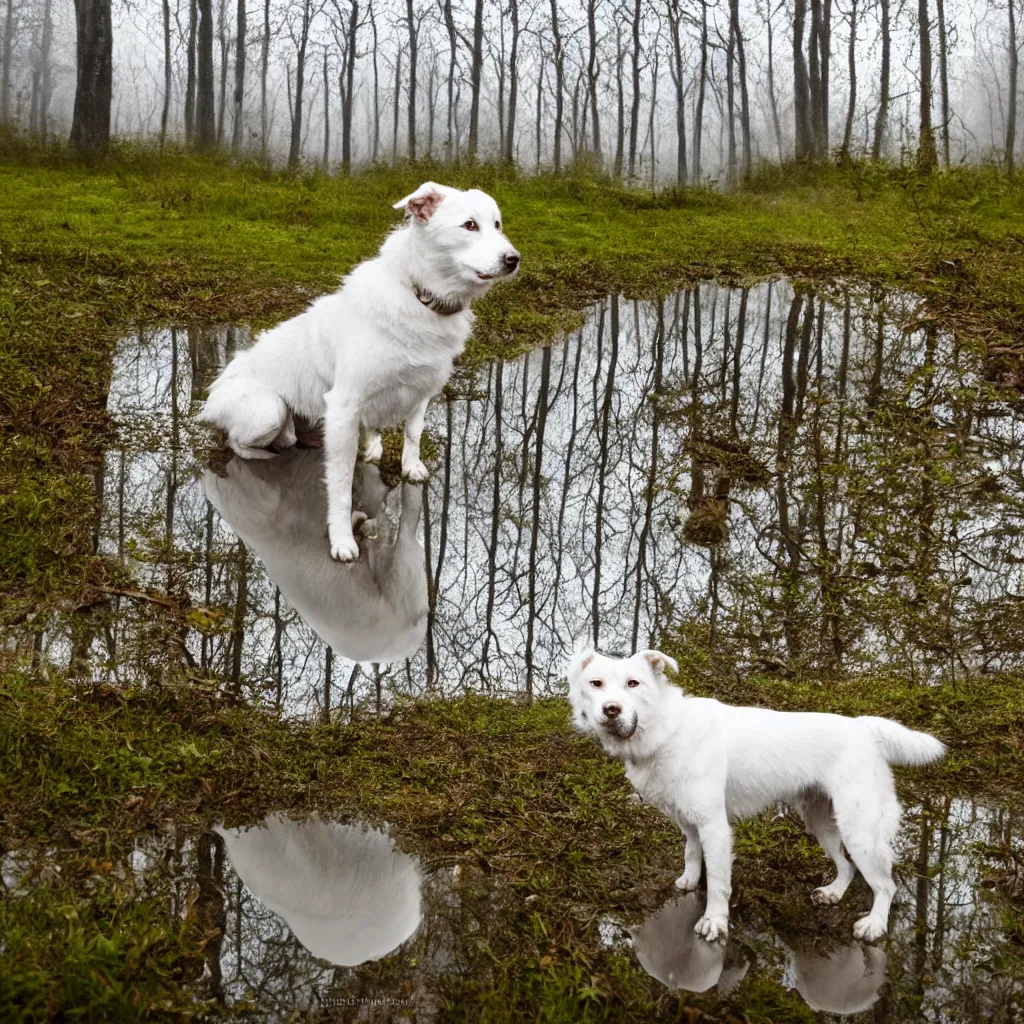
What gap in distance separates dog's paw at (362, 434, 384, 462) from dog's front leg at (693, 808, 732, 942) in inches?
175

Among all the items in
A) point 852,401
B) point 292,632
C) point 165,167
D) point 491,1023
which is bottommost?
point 491,1023

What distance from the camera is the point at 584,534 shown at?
693cm

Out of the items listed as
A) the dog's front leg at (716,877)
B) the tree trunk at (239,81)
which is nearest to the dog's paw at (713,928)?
the dog's front leg at (716,877)

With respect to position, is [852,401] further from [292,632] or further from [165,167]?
[165,167]

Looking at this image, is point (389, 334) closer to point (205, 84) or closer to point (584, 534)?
point (584, 534)

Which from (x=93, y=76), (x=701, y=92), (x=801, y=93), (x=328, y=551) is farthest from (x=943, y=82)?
(x=328, y=551)

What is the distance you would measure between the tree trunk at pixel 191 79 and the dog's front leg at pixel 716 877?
1516 centimetres

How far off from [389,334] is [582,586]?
72.6 inches

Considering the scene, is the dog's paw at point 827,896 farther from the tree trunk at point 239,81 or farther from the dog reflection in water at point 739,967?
the tree trunk at point 239,81

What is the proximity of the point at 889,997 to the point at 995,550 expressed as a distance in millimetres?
4105

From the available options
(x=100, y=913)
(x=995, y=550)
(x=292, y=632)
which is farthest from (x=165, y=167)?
(x=100, y=913)

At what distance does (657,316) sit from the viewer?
37.3 feet

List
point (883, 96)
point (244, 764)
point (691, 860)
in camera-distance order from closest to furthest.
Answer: point (691, 860) < point (244, 764) < point (883, 96)

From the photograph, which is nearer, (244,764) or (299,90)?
(244,764)
